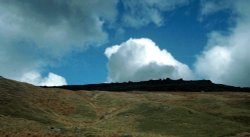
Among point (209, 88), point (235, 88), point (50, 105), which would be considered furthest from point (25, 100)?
point (235, 88)

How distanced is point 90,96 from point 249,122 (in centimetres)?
4737

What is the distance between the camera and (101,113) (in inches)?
3602

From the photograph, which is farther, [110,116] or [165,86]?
[165,86]

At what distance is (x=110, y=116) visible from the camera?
86.9 meters

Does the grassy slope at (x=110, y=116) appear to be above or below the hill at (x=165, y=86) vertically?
below

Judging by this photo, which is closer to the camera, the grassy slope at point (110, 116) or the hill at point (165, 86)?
the grassy slope at point (110, 116)

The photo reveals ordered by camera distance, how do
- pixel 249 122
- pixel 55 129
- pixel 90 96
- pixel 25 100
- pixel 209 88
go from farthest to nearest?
pixel 209 88
pixel 90 96
pixel 25 100
pixel 249 122
pixel 55 129

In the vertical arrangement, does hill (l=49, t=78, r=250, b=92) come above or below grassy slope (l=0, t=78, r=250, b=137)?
above

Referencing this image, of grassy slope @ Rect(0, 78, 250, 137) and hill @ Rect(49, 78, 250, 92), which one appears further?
hill @ Rect(49, 78, 250, 92)

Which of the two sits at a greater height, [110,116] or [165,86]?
[165,86]

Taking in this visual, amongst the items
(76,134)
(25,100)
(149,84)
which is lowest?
(76,134)

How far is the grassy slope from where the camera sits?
209 feet

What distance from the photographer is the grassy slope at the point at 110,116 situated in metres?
63.6

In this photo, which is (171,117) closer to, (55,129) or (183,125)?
(183,125)
